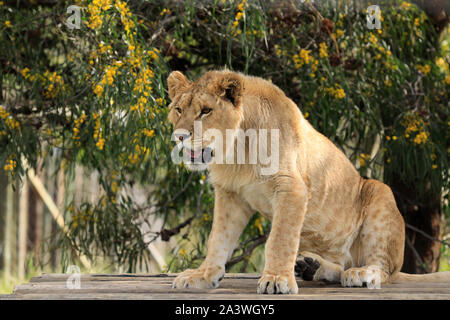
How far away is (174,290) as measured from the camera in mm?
2840

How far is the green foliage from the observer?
414 centimetres

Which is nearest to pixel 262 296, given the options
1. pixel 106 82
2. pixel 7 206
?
pixel 106 82

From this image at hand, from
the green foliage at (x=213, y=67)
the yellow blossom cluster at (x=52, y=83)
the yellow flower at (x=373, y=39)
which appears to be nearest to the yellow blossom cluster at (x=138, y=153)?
the green foliage at (x=213, y=67)

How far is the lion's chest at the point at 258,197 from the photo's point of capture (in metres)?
2.88

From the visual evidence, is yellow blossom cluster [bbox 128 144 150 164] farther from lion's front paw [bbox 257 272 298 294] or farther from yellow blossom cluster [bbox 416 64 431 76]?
yellow blossom cluster [bbox 416 64 431 76]

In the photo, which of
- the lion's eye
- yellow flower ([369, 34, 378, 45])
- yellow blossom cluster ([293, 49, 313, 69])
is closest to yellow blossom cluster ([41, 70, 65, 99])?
yellow blossom cluster ([293, 49, 313, 69])

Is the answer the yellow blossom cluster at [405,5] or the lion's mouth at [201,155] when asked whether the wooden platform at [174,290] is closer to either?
the lion's mouth at [201,155]

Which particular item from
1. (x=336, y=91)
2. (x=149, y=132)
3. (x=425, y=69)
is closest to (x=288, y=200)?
(x=149, y=132)

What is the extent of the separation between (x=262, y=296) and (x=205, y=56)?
2.95 metres

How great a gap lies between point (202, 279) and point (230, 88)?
88 centimetres

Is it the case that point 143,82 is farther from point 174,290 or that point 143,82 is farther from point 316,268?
point 316,268
